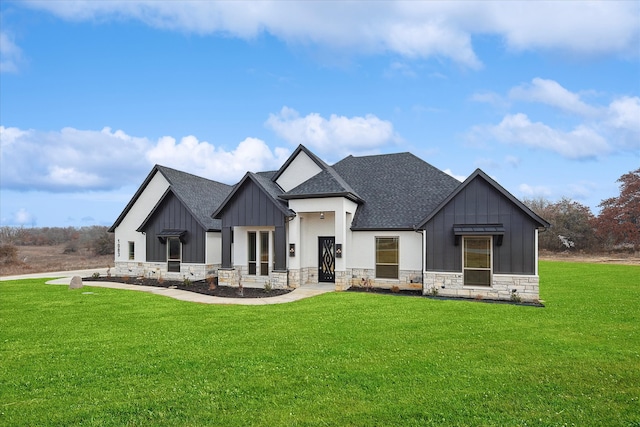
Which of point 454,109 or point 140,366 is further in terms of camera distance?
point 454,109

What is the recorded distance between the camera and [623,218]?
4419 cm

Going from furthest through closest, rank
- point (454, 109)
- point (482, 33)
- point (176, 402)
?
point (454, 109)
point (482, 33)
point (176, 402)

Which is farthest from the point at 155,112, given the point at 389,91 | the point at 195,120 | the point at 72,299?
the point at 389,91

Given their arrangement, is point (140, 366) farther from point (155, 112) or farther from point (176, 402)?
point (155, 112)

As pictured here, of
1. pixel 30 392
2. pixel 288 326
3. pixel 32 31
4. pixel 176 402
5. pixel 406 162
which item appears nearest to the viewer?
pixel 176 402

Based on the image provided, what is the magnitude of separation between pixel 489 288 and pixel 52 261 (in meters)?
41.2

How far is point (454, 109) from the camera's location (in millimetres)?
19844

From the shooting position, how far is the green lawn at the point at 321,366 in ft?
16.5

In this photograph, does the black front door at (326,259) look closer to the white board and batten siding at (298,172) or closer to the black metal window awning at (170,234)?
the white board and batten siding at (298,172)

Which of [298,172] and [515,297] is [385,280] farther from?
[298,172]

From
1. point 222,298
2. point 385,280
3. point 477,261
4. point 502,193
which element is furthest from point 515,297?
point 222,298

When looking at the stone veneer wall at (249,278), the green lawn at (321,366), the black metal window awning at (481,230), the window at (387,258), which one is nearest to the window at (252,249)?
the stone veneer wall at (249,278)

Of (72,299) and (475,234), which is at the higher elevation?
(475,234)

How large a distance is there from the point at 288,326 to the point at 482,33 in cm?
1485
